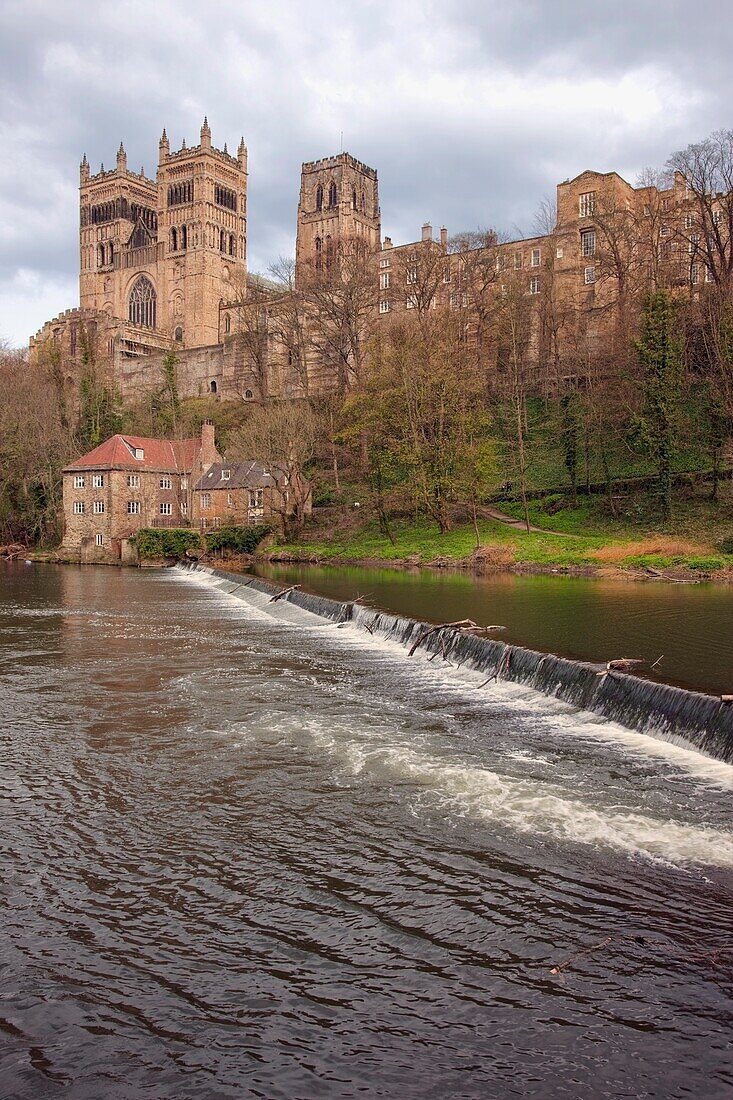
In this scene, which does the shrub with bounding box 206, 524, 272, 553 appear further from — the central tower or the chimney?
the central tower

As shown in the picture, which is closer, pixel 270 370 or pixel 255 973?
pixel 255 973

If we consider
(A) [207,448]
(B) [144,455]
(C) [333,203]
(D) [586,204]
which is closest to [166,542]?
(B) [144,455]

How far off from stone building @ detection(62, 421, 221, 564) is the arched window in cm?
5735

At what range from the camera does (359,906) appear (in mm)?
7016

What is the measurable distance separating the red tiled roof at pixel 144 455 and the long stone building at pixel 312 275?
11.3 meters

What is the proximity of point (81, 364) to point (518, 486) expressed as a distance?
204ft

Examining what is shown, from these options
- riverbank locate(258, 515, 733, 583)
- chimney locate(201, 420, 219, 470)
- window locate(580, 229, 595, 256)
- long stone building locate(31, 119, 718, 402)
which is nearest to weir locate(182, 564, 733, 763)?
riverbank locate(258, 515, 733, 583)

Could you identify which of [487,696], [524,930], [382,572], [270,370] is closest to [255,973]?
[524,930]

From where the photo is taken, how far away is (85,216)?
129 meters

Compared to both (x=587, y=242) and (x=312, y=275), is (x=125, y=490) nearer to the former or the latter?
(x=312, y=275)

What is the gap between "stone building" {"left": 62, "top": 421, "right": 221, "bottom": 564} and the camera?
63.9m

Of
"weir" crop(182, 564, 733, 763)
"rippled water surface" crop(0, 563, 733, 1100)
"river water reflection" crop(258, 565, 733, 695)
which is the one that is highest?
"river water reflection" crop(258, 565, 733, 695)

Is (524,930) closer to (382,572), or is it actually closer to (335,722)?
(335,722)

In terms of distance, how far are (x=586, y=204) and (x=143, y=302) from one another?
73.6 m
